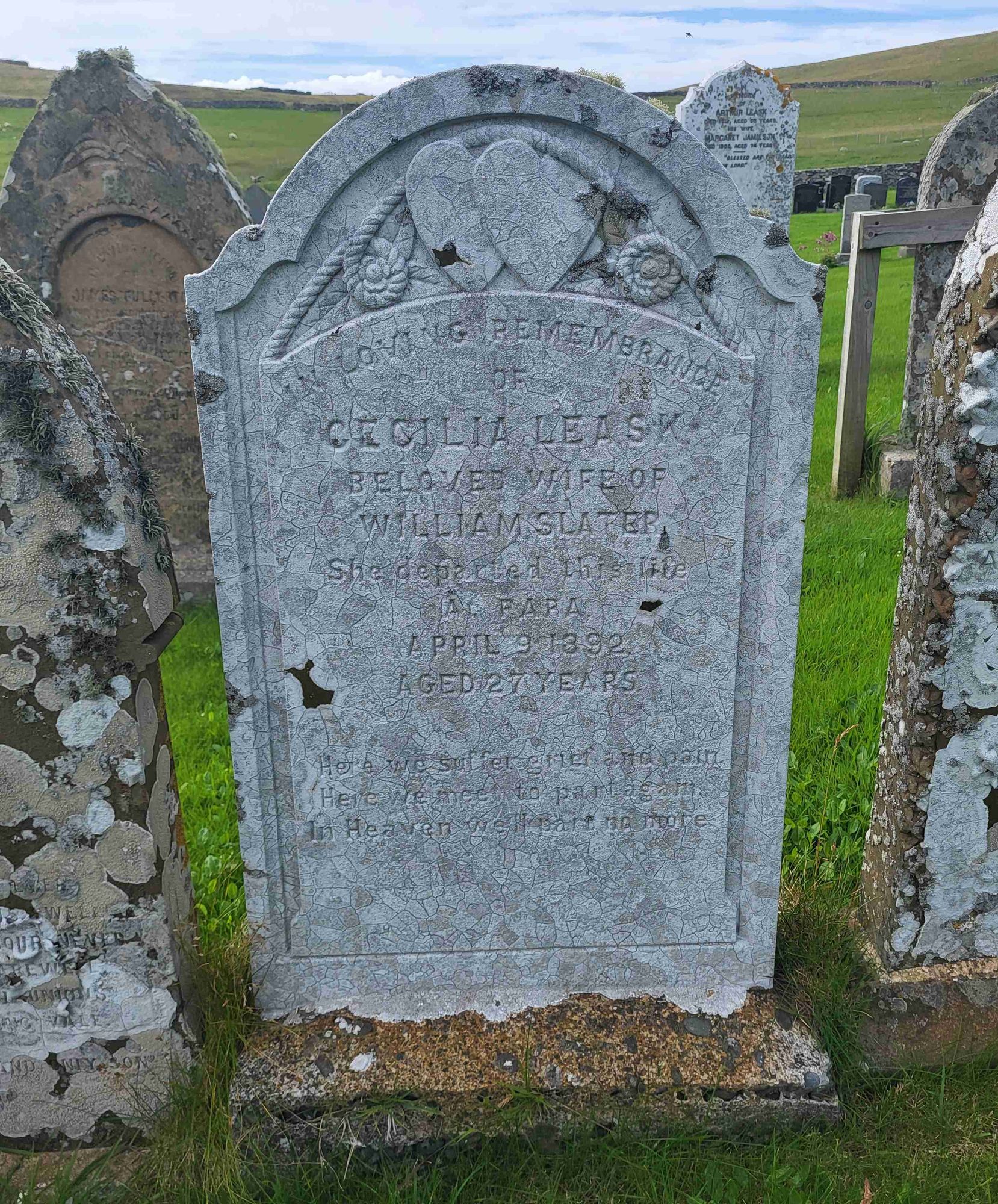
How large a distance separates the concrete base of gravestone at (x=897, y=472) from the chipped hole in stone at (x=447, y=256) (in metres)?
5.02

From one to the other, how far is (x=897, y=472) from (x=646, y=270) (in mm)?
4875

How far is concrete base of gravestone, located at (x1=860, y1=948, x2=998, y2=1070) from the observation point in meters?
2.29

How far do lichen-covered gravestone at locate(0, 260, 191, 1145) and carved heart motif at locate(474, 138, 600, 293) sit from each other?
911 millimetres

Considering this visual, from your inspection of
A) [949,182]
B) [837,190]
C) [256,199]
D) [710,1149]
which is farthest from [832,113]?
[710,1149]

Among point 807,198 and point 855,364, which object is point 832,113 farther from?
point 855,364

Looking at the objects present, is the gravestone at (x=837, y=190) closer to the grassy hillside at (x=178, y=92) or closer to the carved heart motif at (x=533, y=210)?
the carved heart motif at (x=533, y=210)

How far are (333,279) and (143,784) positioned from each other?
116 cm

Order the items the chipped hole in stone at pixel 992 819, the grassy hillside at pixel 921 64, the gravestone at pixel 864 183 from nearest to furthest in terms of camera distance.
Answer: the chipped hole in stone at pixel 992 819 < the gravestone at pixel 864 183 < the grassy hillside at pixel 921 64

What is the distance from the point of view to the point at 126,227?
4.69m

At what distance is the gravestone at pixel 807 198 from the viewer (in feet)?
83.4

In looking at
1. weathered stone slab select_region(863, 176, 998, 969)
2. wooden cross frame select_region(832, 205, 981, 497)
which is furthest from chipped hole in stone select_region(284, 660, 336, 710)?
wooden cross frame select_region(832, 205, 981, 497)

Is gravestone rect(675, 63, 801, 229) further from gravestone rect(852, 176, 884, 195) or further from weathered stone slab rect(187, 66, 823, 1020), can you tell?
gravestone rect(852, 176, 884, 195)

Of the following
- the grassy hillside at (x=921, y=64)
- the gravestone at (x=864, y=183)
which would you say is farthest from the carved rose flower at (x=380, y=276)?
the grassy hillside at (x=921, y=64)

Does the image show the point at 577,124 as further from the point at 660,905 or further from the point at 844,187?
the point at 844,187
